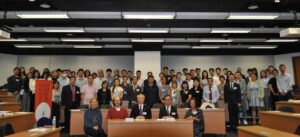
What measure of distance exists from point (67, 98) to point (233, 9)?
482 cm

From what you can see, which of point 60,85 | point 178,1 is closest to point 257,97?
point 178,1

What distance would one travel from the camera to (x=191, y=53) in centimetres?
1177

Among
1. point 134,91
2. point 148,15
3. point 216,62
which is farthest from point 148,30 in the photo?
point 216,62

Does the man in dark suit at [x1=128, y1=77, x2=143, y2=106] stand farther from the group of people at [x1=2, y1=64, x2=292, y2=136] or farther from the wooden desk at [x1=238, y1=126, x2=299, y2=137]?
the wooden desk at [x1=238, y1=126, x2=299, y2=137]

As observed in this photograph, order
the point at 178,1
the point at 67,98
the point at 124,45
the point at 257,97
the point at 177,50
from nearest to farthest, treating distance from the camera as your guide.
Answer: the point at 178,1 → the point at 67,98 → the point at 257,97 → the point at 124,45 → the point at 177,50

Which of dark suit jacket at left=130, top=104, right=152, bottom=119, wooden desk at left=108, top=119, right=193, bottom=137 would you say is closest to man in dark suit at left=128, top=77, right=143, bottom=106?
dark suit jacket at left=130, top=104, right=152, bottom=119

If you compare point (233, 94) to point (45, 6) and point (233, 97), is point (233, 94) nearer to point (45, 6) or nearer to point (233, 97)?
point (233, 97)

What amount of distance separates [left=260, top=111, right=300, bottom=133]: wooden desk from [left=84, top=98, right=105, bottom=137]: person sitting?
343cm

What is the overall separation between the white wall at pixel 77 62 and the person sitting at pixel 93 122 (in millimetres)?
6789

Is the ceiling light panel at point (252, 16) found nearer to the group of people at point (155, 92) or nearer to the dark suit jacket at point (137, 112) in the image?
the group of people at point (155, 92)

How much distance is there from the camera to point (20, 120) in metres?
4.55

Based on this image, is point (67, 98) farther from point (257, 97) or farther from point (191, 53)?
point (191, 53)

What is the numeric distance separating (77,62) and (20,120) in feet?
24.3

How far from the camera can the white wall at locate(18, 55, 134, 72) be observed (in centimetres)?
1173
